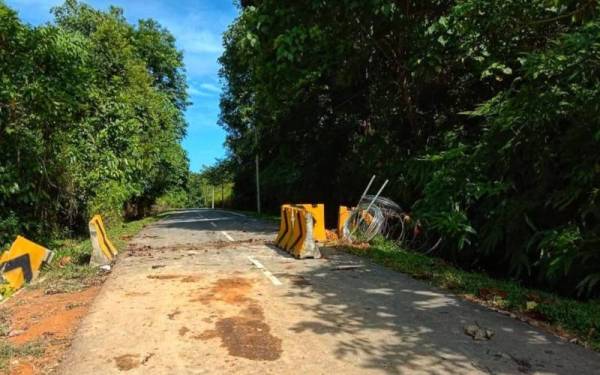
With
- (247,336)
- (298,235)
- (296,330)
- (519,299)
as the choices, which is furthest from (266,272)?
(519,299)

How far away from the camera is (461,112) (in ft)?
45.9

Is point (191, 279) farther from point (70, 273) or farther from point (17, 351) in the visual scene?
point (17, 351)

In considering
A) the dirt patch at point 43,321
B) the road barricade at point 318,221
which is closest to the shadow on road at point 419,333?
the dirt patch at point 43,321

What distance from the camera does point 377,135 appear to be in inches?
711

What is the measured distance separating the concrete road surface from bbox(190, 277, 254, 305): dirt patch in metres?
0.02

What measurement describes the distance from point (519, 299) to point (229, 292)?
4383 mm

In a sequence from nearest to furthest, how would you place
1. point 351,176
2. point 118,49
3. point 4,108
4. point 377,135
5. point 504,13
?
point 504,13 < point 4,108 < point 377,135 < point 351,176 < point 118,49

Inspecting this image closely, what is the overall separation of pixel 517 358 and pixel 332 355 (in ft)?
6.10

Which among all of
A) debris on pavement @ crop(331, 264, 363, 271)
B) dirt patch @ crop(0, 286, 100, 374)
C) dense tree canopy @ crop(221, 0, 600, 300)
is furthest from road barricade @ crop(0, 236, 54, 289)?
dense tree canopy @ crop(221, 0, 600, 300)

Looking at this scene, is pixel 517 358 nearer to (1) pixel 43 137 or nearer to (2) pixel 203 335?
(2) pixel 203 335

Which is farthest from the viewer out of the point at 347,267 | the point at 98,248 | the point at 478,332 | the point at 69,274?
the point at 98,248

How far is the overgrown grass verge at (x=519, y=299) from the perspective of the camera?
20.4 feet

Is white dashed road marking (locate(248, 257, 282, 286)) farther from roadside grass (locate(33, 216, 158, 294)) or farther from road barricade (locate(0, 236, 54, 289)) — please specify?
road barricade (locate(0, 236, 54, 289))

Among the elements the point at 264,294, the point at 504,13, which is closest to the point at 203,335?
the point at 264,294
